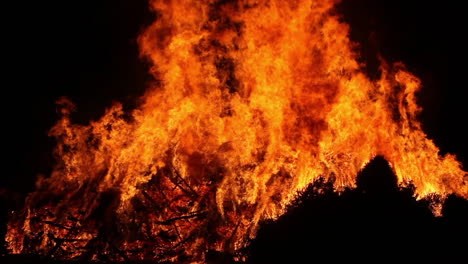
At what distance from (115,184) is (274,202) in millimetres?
2605

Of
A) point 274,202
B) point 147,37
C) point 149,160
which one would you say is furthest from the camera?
point 147,37

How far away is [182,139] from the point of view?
7.09 metres

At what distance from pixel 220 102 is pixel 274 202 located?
89.3 inches

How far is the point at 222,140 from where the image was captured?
22.1 ft

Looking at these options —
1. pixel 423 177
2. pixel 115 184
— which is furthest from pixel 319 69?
pixel 115 184

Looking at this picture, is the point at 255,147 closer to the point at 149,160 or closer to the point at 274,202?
the point at 274,202

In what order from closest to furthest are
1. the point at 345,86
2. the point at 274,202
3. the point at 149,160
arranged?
the point at 274,202 → the point at 149,160 → the point at 345,86

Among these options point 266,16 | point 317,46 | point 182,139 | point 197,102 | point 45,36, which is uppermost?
point 45,36

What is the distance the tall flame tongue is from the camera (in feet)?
18.5

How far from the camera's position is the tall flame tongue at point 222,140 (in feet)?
18.5

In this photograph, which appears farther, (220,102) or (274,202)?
(220,102)

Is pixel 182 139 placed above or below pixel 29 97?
below

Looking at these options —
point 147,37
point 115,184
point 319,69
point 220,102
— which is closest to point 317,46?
point 319,69

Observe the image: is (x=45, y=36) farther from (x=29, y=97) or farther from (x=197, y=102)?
(x=197, y=102)
